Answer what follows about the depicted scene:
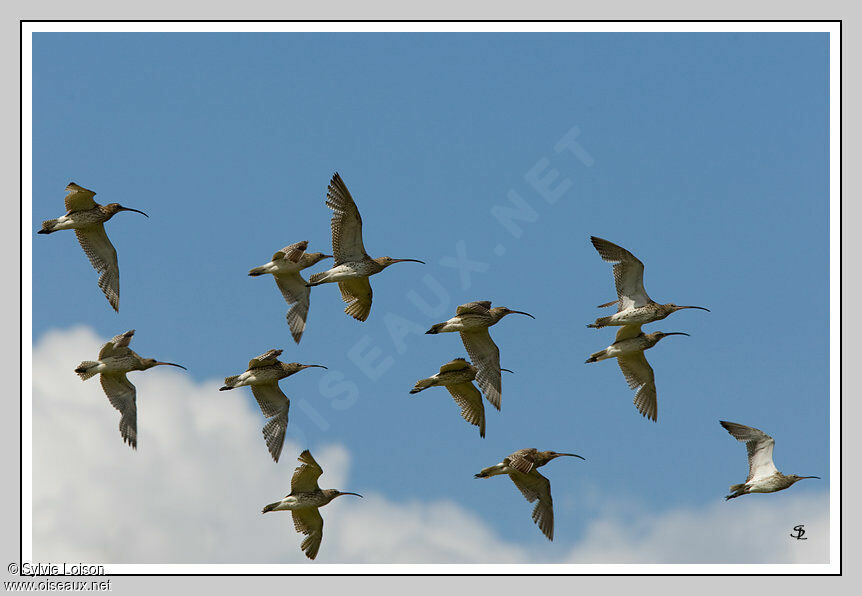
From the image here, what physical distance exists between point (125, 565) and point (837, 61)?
18441mm

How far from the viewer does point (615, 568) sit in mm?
30656

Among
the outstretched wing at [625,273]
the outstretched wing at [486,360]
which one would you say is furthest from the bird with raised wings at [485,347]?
the outstretched wing at [625,273]

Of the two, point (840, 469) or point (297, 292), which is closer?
point (840, 469)

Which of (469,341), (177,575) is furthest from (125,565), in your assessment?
(469,341)

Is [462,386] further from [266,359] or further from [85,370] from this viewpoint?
[85,370]

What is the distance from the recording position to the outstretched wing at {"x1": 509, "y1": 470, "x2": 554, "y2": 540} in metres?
35.2

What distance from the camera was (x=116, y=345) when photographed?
34.7 metres

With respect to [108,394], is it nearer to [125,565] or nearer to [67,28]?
[125,565]

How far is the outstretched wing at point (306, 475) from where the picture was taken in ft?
110

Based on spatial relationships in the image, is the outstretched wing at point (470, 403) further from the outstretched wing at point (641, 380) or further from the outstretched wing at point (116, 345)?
the outstretched wing at point (116, 345)

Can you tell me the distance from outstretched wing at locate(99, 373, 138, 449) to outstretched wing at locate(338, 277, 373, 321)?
17.5 feet

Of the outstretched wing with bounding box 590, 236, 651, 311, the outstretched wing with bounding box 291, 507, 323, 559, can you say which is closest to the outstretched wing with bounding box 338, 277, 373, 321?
the outstretched wing with bounding box 291, 507, 323, 559

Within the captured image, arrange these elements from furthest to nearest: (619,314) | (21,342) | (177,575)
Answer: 1. (619,314)
2. (21,342)
3. (177,575)

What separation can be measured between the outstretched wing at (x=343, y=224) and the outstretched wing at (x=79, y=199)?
5.54 meters
